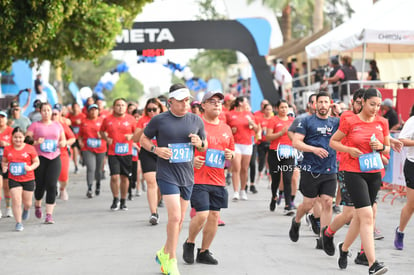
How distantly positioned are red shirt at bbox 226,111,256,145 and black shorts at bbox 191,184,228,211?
6.99 metres

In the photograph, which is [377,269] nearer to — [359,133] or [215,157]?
[359,133]

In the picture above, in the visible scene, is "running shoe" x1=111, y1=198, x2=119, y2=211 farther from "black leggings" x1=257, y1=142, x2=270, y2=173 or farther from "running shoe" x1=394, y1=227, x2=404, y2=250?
"running shoe" x1=394, y1=227, x2=404, y2=250

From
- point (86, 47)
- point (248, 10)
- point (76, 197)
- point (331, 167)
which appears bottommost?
point (76, 197)

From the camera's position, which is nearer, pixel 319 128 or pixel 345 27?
pixel 319 128

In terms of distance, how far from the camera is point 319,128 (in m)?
9.20

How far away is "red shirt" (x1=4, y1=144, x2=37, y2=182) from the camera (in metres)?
11.2

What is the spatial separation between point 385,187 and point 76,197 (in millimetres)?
6668

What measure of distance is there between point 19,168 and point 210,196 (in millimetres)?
4038

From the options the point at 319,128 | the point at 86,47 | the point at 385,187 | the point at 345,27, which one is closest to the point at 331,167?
the point at 319,128

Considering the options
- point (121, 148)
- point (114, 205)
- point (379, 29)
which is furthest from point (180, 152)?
point (379, 29)

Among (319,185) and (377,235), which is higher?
(319,185)

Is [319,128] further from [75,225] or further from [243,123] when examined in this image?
[243,123]

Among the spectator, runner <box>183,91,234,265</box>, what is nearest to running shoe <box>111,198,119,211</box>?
runner <box>183,91,234,265</box>

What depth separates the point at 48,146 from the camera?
12.0 metres
